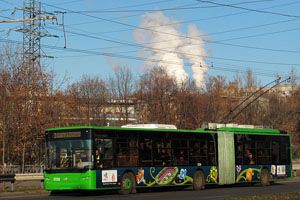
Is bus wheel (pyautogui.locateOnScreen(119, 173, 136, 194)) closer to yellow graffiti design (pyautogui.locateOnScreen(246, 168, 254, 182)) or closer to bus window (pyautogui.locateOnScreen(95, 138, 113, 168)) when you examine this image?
bus window (pyautogui.locateOnScreen(95, 138, 113, 168))

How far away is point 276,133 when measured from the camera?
113 feet

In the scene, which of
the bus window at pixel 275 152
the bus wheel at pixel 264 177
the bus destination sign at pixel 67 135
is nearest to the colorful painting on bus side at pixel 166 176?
the bus destination sign at pixel 67 135

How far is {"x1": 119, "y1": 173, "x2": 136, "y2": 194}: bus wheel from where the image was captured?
80.4 feet

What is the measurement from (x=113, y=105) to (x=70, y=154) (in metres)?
47.6

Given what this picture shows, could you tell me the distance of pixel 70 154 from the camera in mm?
23750

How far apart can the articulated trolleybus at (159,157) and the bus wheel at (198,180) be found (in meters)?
0.04

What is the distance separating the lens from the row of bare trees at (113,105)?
43094 millimetres

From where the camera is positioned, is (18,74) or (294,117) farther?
(294,117)

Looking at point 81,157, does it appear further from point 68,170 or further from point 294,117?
point 294,117

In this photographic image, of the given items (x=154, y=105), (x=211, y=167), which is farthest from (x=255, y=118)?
(x=211, y=167)

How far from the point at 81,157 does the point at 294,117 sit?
197ft

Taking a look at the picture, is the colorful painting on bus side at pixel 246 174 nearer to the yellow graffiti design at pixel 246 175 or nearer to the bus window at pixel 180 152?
the yellow graffiti design at pixel 246 175

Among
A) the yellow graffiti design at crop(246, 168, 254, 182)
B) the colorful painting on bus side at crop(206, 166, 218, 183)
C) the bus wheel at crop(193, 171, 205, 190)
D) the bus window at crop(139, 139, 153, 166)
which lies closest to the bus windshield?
the bus window at crop(139, 139, 153, 166)

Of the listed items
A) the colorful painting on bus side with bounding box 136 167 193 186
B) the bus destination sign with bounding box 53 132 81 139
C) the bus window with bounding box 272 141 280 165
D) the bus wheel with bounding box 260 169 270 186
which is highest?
the bus destination sign with bounding box 53 132 81 139
